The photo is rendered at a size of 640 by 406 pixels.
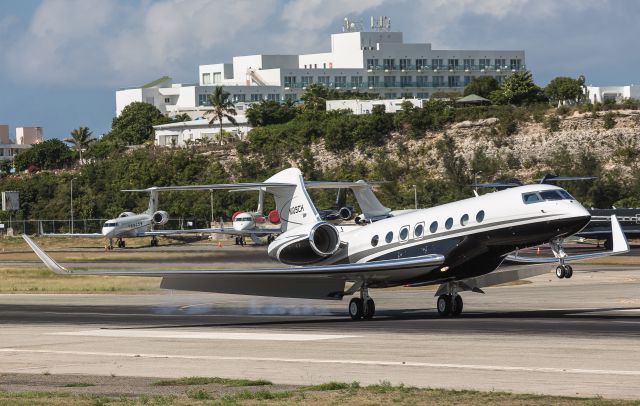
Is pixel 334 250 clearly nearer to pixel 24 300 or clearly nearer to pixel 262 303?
pixel 262 303

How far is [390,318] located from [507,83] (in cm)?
11951

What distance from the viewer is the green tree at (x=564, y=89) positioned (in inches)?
6220

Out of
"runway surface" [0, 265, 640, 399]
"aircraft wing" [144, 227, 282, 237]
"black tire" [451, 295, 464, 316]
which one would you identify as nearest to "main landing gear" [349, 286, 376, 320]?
"runway surface" [0, 265, 640, 399]

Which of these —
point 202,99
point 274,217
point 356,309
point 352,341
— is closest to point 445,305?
point 356,309

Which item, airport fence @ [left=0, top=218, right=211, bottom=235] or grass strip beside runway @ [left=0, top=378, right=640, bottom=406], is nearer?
grass strip beside runway @ [left=0, top=378, right=640, bottom=406]

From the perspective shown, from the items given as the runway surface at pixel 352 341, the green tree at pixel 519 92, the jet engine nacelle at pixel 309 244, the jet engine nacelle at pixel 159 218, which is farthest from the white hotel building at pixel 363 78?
the jet engine nacelle at pixel 309 244

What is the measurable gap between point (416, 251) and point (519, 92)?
117229mm

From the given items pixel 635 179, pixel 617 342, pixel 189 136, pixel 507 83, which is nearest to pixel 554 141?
pixel 635 179

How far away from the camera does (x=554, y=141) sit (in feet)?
409

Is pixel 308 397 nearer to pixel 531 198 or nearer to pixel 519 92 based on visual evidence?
pixel 531 198

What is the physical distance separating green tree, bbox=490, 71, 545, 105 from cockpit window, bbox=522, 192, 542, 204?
118 m

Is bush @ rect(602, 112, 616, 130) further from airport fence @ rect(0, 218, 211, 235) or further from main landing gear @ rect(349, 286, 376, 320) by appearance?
main landing gear @ rect(349, 286, 376, 320)

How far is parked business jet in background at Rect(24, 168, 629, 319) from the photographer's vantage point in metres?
30.7

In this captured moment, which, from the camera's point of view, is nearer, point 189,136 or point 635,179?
point 635,179
